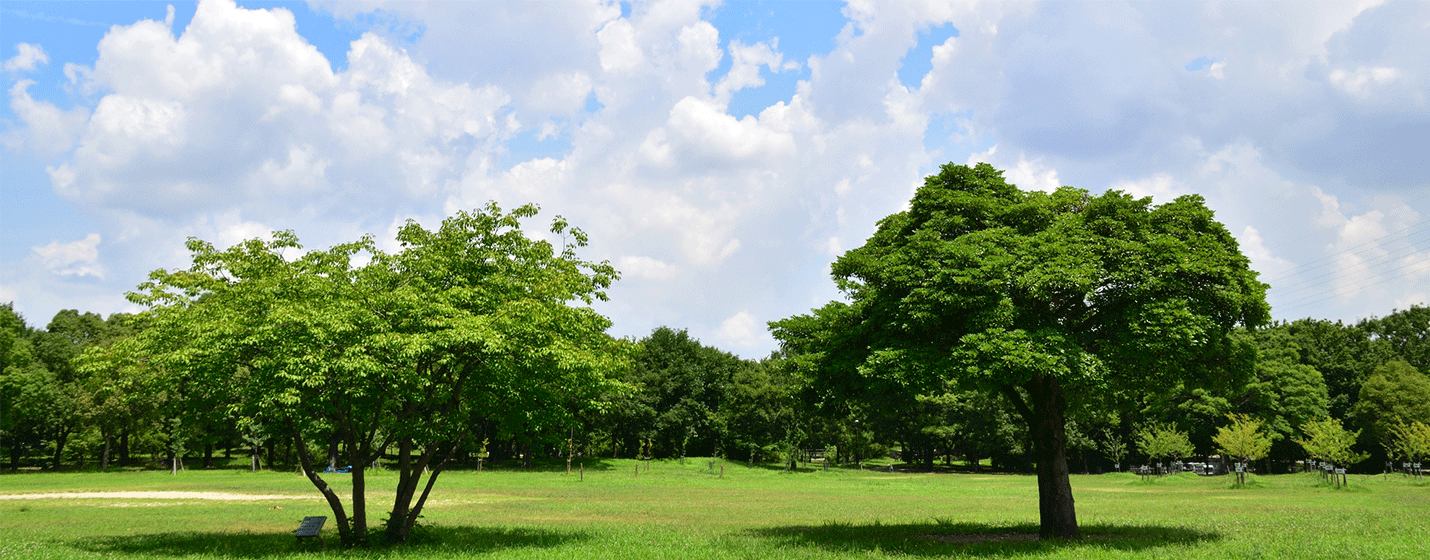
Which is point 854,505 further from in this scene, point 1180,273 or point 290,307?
point 290,307

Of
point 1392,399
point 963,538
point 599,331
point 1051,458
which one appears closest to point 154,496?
point 599,331

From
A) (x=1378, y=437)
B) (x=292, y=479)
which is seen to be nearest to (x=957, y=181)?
(x=292, y=479)

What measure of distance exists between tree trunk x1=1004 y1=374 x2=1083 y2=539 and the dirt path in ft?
114

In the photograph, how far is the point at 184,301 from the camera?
19.3m

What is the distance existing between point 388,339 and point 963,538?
1595 centimetres

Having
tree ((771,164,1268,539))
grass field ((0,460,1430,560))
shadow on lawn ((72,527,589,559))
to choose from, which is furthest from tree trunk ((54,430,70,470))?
tree ((771,164,1268,539))

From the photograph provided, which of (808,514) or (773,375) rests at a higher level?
(773,375)

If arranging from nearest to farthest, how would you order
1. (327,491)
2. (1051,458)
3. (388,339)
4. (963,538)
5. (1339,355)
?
(388,339)
(327,491)
(1051,458)
(963,538)
(1339,355)

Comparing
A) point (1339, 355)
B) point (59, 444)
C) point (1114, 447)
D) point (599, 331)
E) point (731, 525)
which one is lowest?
point (59, 444)

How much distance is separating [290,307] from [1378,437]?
3588 inches

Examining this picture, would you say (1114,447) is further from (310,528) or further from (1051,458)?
(310,528)

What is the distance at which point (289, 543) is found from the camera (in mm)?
20359

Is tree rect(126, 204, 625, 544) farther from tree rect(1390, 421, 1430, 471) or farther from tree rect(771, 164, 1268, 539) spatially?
tree rect(1390, 421, 1430, 471)

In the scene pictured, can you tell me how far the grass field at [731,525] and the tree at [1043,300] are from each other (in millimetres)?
4114
